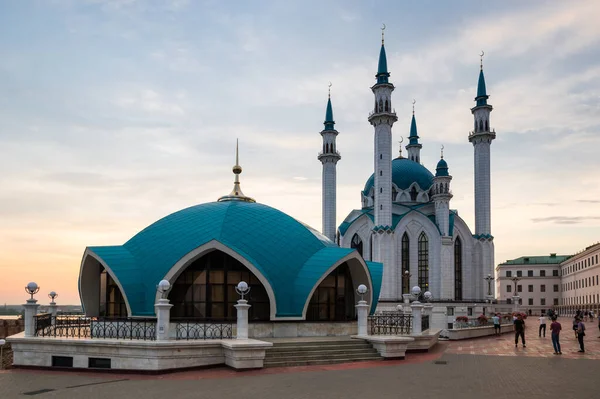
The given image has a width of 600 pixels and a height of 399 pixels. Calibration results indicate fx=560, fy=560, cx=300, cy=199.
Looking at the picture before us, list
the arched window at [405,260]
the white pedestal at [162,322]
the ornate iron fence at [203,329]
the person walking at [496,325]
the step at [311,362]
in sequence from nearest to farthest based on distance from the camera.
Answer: the white pedestal at [162,322], the step at [311,362], the ornate iron fence at [203,329], the person walking at [496,325], the arched window at [405,260]

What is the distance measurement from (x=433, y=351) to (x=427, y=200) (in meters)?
48.3

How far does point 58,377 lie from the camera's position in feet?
53.4

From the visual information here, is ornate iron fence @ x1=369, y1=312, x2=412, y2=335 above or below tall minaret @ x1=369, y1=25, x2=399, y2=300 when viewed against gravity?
below

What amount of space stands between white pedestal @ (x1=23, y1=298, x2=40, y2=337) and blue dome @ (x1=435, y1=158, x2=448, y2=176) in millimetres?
50868

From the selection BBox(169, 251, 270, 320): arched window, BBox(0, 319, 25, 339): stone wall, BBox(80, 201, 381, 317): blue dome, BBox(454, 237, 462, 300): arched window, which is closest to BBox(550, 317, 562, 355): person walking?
BBox(80, 201, 381, 317): blue dome

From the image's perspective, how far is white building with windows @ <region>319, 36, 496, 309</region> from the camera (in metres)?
56.8

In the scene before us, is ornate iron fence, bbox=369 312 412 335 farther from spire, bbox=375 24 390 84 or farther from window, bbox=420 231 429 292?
spire, bbox=375 24 390 84

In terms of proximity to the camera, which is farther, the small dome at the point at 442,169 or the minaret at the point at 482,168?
the small dome at the point at 442,169

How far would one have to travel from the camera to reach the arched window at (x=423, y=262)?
5894 centimetres

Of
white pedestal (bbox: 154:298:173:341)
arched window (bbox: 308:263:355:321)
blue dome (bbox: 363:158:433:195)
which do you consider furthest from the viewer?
blue dome (bbox: 363:158:433:195)

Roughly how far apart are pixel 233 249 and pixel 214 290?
1.88 metres

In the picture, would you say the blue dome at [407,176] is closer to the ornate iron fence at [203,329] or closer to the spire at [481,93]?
the spire at [481,93]

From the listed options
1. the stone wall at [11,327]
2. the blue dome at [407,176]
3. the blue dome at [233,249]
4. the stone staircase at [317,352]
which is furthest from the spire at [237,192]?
the blue dome at [407,176]

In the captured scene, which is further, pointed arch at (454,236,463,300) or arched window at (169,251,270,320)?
pointed arch at (454,236,463,300)
